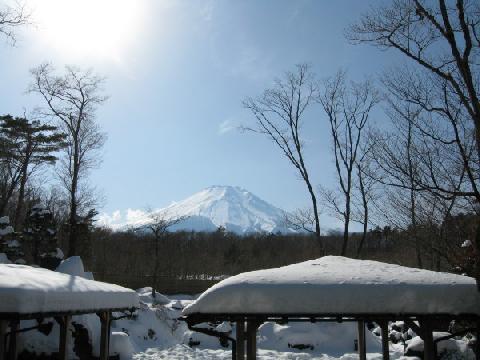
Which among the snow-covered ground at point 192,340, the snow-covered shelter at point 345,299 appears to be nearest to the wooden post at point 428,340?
the snow-covered shelter at point 345,299

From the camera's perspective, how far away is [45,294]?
7.44m

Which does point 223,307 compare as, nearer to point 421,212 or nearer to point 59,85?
point 421,212

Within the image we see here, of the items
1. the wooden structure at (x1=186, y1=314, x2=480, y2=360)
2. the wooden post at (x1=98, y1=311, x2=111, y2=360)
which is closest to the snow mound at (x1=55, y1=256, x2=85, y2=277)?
the wooden post at (x1=98, y1=311, x2=111, y2=360)

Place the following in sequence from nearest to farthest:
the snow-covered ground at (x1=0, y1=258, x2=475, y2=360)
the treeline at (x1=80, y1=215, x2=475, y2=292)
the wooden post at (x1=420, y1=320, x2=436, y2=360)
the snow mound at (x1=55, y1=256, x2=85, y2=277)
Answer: the wooden post at (x1=420, y1=320, x2=436, y2=360) → the snow-covered ground at (x1=0, y1=258, x2=475, y2=360) → the snow mound at (x1=55, y1=256, x2=85, y2=277) → the treeline at (x1=80, y1=215, x2=475, y2=292)

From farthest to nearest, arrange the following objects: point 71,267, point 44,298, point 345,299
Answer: point 71,267, point 44,298, point 345,299

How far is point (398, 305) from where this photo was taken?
6.93m

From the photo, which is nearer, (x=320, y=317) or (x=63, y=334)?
(x=320, y=317)

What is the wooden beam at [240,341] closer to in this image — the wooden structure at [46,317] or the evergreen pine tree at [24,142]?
the wooden structure at [46,317]

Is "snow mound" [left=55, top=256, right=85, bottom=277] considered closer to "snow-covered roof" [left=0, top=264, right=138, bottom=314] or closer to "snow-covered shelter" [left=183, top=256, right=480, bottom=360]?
"snow-covered roof" [left=0, top=264, right=138, bottom=314]

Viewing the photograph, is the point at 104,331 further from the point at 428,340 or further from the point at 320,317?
the point at 428,340

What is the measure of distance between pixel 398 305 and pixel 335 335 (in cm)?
1596

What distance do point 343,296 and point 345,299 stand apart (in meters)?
0.05

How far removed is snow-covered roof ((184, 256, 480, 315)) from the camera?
22.8 feet

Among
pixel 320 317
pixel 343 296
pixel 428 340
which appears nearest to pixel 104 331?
pixel 320 317
